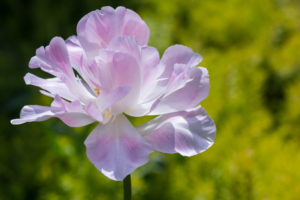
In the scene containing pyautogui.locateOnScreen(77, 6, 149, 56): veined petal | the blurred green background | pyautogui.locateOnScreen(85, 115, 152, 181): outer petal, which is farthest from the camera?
the blurred green background

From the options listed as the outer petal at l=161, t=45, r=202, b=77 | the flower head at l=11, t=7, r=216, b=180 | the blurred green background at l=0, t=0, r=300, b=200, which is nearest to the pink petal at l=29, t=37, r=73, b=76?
the flower head at l=11, t=7, r=216, b=180

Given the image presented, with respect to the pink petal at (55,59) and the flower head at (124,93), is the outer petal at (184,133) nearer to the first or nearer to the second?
the flower head at (124,93)

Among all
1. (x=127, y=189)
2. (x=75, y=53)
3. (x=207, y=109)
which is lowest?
(x=207, y=109)

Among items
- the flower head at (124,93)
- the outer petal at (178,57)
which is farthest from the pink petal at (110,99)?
the outer petal at (178,57)

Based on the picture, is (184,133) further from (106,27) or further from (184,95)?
(106,27)

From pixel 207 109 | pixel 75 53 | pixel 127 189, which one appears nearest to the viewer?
pixel 127 189

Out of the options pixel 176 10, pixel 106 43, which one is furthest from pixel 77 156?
pixel 176 10

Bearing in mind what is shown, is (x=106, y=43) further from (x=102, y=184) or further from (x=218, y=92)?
(x=218, y=92)

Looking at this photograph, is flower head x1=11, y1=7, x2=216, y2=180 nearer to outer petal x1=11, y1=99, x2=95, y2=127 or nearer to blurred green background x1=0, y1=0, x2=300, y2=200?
outer petal x1=11, y1=99, x2=95, y2=127

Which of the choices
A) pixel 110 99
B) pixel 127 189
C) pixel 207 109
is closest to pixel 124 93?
pixel 110 99
